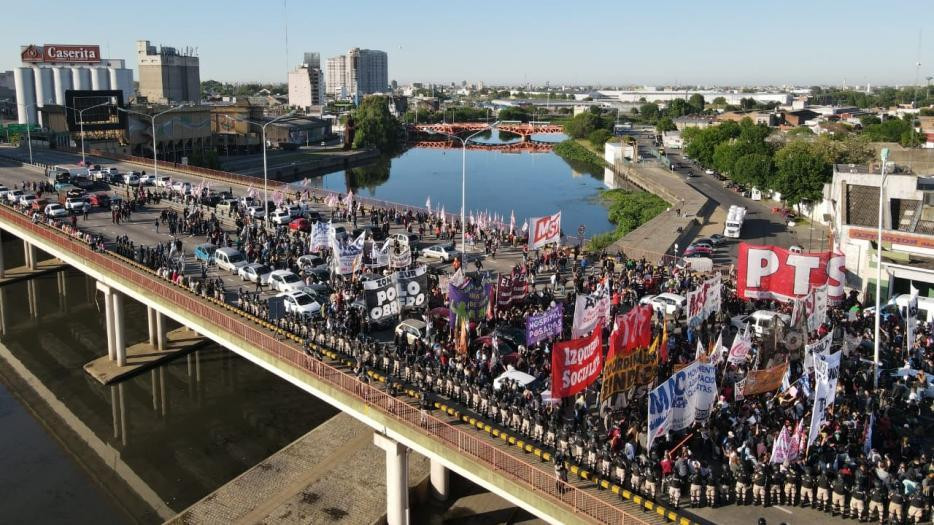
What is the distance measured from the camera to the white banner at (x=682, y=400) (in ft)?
55.9

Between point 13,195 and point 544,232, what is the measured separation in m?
41.9

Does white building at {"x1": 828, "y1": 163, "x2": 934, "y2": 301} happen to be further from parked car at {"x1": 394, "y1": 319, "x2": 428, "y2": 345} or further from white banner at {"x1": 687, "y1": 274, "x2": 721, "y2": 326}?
parked car at {"x1": 394, "y1": 319, "x2": 428, "y2": 345}

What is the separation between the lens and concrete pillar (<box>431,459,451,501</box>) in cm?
2517

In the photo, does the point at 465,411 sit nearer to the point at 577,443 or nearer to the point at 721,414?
the point at 577,443

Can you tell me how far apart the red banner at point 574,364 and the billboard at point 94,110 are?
284ft

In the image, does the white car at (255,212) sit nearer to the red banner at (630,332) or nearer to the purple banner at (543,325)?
the purple banner at (543,325)

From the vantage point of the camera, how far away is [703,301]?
26.3 m

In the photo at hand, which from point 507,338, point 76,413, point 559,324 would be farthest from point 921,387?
point 76,413

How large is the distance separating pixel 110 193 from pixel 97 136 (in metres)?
43.4

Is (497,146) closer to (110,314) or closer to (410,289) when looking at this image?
(110,314)

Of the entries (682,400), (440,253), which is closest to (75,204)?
(440,253)

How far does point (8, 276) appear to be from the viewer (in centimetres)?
5494

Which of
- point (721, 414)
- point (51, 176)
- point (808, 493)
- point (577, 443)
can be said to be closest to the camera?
point (808, 493)

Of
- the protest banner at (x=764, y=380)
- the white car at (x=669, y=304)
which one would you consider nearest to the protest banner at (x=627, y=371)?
the protest banner at (x=764, y=380)
